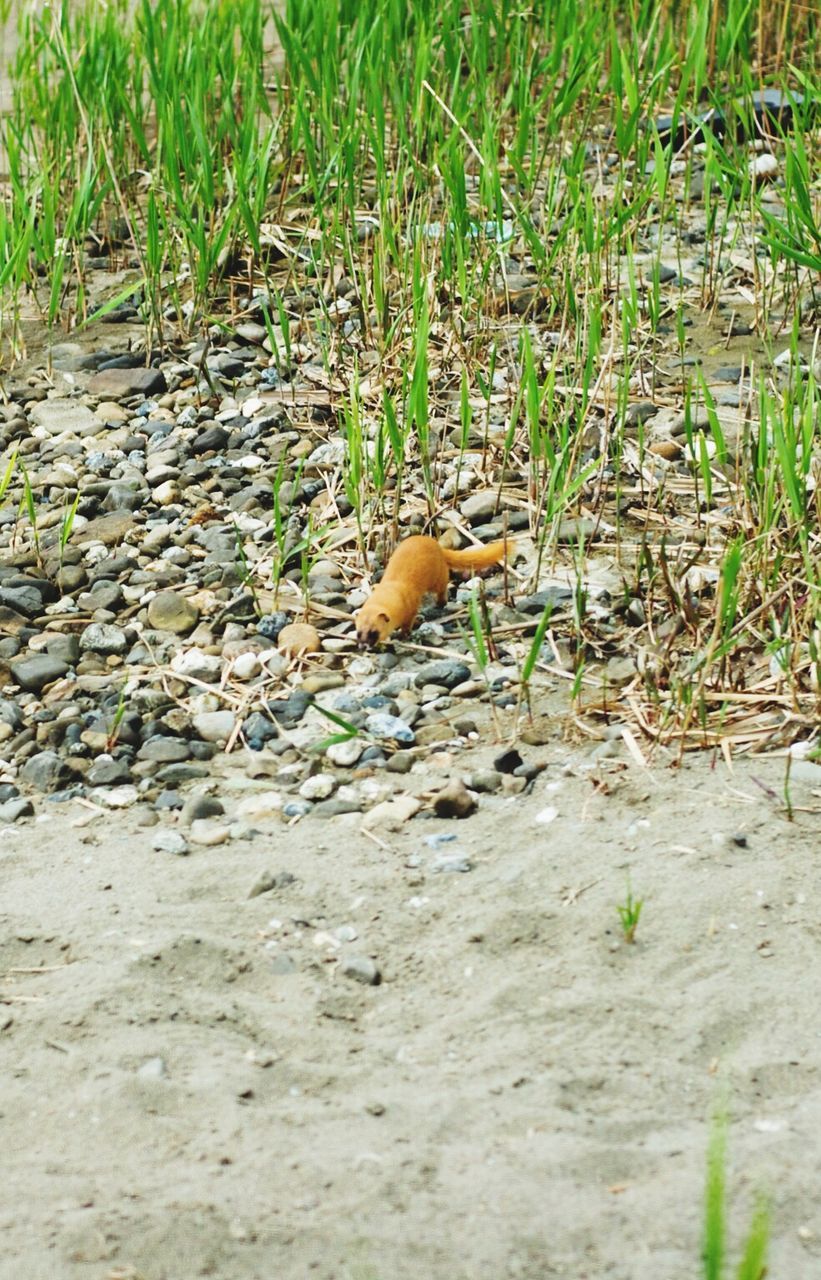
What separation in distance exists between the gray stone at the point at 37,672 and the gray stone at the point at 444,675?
27.6 inches

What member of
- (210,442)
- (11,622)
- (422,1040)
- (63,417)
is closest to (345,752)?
(422,1040)

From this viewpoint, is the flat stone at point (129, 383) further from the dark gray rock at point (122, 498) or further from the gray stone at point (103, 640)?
the gray stone at point (103, 640)

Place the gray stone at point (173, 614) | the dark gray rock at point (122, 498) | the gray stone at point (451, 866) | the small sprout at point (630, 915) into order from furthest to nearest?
the dark gray rock at point (122, 498) < the gray stone at point (173, 614) < the gray stone at point (451, 866) < the small sprout at point (630, 915)

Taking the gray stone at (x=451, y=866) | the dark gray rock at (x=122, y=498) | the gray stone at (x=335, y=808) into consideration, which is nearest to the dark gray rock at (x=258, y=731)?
the gray stone at (x=335, y=808)

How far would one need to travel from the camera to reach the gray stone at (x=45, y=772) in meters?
2.62

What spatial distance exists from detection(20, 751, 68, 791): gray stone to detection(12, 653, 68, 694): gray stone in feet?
0.90

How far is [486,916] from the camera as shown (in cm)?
219

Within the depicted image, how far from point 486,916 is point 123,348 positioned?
8.40 ft

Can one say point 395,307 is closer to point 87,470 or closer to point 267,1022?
point 87,470

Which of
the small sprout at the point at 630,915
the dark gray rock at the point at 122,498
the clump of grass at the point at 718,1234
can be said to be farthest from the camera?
the dark gray rock at the point at 122,498

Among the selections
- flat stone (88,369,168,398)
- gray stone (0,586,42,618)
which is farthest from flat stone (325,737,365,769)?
flat stone (88,369,168,398)

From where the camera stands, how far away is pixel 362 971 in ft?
6.88

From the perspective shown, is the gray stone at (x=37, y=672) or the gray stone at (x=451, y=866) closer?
the gray stone at (x=451, y=866)

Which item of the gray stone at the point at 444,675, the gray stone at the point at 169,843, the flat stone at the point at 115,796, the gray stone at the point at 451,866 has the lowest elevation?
the flat stone at the point at 115,796
